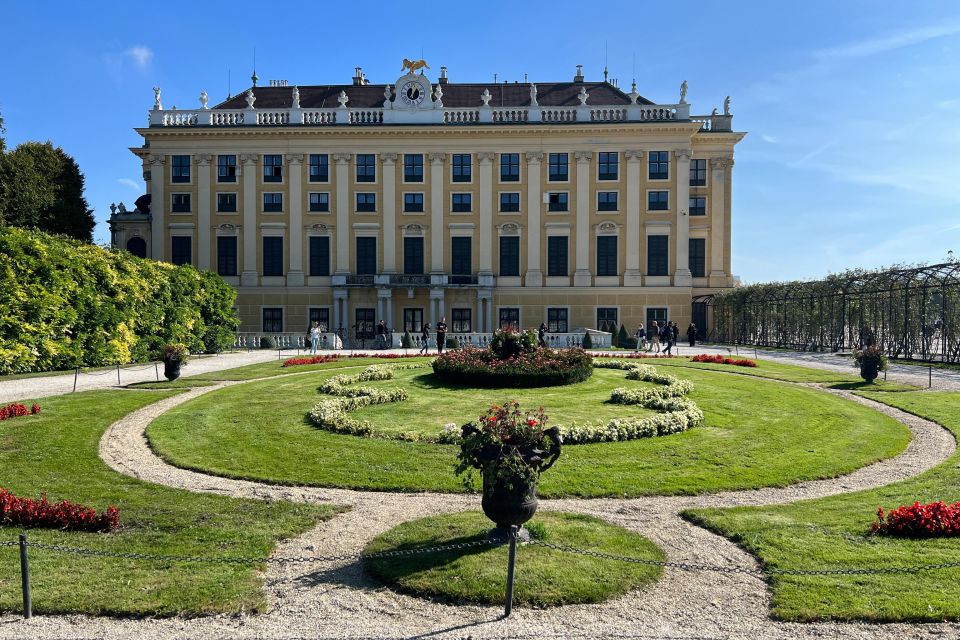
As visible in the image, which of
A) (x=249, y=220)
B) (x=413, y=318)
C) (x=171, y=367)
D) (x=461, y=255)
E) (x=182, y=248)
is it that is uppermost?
(x=249, y=220)

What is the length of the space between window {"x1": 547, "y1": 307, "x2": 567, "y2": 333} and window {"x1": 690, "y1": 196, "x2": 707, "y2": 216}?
14979mm

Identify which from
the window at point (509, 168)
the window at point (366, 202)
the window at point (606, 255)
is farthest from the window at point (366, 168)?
the window at point (606, 255)

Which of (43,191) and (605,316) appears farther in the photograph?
(43,191)

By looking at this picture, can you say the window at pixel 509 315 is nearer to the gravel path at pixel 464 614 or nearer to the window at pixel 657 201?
the window at pixel 657 201

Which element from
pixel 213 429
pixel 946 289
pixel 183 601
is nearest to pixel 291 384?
pixel 213 429

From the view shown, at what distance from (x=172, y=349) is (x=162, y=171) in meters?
34.5

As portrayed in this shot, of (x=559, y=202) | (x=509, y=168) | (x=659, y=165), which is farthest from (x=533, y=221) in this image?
(x=659, y=165)

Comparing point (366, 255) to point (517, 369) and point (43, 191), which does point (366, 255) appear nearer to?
point (43, 191)

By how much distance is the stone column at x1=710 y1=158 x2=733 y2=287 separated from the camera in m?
53.9

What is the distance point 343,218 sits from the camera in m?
51.5

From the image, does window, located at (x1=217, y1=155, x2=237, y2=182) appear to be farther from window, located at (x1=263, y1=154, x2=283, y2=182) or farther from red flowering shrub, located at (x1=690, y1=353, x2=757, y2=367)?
red flowering shrub, located at (x1=690, y1=353, x2=757, y2=367)

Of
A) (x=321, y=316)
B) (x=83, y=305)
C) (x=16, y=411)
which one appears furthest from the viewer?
(x=321, y=316)

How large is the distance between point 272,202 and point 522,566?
49205mm

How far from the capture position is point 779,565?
7.52 metres
